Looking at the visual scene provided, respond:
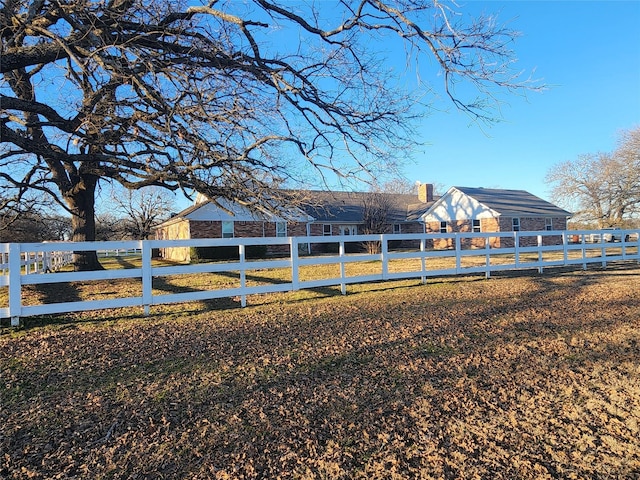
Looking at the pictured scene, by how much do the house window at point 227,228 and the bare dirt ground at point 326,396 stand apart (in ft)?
65.7

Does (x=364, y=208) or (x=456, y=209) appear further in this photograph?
(x=456, y=209)

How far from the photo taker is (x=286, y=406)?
10.7 ft

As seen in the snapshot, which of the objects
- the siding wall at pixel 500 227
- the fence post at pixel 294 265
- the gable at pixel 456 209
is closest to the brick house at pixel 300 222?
the gable at pixel 456 209

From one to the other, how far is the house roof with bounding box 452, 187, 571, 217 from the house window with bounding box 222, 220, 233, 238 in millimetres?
17468

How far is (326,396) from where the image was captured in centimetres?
346

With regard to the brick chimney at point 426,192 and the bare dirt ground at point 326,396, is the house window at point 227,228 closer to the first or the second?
the brick chimney at point 426,192

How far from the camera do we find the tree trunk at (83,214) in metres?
14.0

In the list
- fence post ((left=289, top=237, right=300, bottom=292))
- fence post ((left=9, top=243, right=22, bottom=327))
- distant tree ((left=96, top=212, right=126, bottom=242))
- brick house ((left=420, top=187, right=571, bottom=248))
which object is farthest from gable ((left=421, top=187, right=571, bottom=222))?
distant tree ((left=96, top=212, right=126, bottom=242))

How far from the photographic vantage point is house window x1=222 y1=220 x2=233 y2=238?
86.1ft

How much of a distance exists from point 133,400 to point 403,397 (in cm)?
238

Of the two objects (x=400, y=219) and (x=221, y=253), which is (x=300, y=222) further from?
(x=400, y=219)

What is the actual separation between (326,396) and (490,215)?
27996 mm

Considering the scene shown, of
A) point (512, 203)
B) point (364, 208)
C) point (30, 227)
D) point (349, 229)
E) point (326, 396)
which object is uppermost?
point (512, 203)

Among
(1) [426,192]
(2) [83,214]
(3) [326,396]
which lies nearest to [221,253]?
(2) [83,214]
